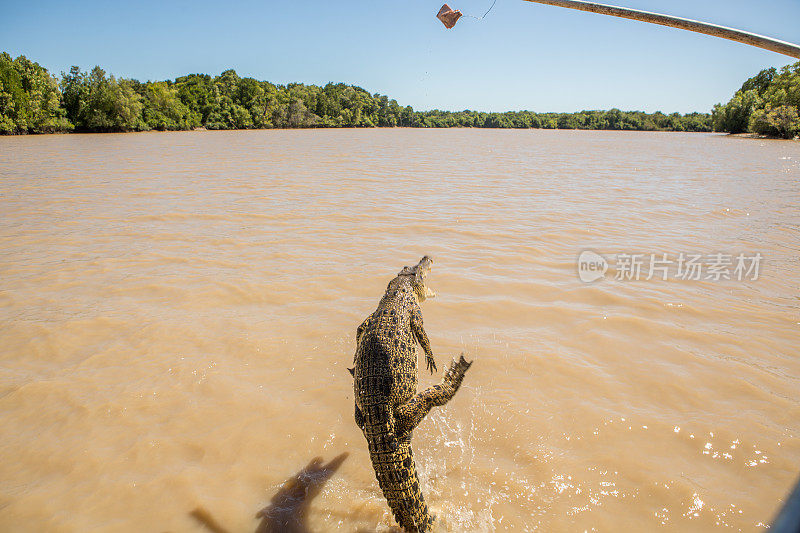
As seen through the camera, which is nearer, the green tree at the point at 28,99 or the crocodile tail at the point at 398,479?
the crocodile tail at the point at 398,479

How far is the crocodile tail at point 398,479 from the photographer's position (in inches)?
101

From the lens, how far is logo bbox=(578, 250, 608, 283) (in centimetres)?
707

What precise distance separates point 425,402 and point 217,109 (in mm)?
92380

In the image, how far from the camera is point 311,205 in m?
12.4

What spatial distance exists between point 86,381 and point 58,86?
76.7 meters

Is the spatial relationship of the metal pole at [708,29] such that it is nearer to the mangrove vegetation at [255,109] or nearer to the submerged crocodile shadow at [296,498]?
the submerged crocodile shadow at [296,498]

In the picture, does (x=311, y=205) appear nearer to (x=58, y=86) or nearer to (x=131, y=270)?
(x=131, y=270)

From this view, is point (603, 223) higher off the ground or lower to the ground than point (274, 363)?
higher

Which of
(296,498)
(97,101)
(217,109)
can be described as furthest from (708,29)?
(217,109)

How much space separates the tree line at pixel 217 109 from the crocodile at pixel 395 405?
65481mm

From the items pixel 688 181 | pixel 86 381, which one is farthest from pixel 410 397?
pixel 688 181

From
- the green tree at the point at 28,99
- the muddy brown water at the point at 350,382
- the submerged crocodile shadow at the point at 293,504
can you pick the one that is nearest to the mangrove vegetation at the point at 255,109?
the green tree at the point at 28,99

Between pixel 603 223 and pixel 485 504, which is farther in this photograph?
pixel 603 223

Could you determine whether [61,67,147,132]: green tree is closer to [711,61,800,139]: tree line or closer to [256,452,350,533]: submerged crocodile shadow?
[256,452,350,533]: submerged crocodile shadow
